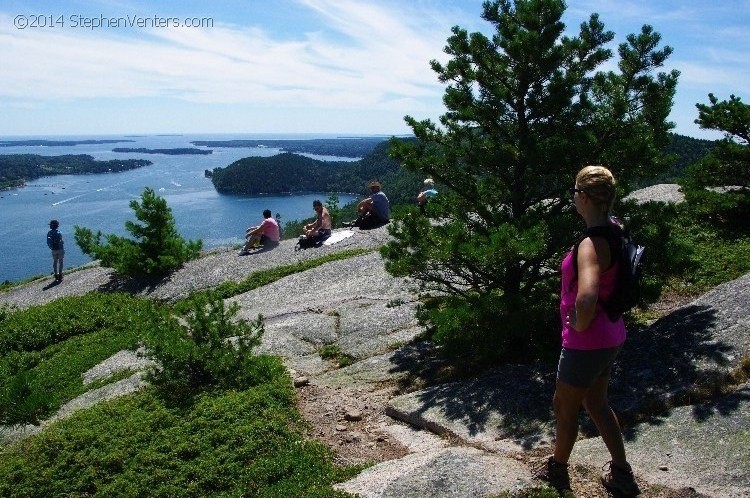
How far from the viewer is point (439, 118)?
756cm

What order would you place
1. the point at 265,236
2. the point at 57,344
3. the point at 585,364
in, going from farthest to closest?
1. the point at 265,236
2. the point at 57,344
3. the point at 585,364

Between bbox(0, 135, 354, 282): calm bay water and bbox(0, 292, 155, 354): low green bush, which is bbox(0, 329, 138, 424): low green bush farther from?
bbox(0, 135, 354, 282): calm bay water

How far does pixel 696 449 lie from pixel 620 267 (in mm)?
1813

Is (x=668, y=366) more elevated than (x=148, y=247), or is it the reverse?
(x=668, y=366)


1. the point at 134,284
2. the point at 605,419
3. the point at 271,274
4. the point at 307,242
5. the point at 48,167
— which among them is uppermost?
the point at 605,419

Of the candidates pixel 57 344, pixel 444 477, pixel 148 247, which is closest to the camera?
pixel 444 477

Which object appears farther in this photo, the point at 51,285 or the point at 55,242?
the point at 51,285

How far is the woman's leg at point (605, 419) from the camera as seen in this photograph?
4.00 meters

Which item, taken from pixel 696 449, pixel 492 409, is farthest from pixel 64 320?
pixel 696 449

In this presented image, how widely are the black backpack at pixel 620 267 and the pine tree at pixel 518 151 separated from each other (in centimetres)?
219

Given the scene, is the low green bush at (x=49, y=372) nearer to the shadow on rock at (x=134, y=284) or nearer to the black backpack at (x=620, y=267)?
the shadow on rock at (x=134, y=284)

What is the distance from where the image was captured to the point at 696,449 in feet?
14.7

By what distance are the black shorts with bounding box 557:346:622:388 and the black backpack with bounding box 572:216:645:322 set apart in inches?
9.6

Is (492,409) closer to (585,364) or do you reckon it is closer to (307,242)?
Result: (585,364)
